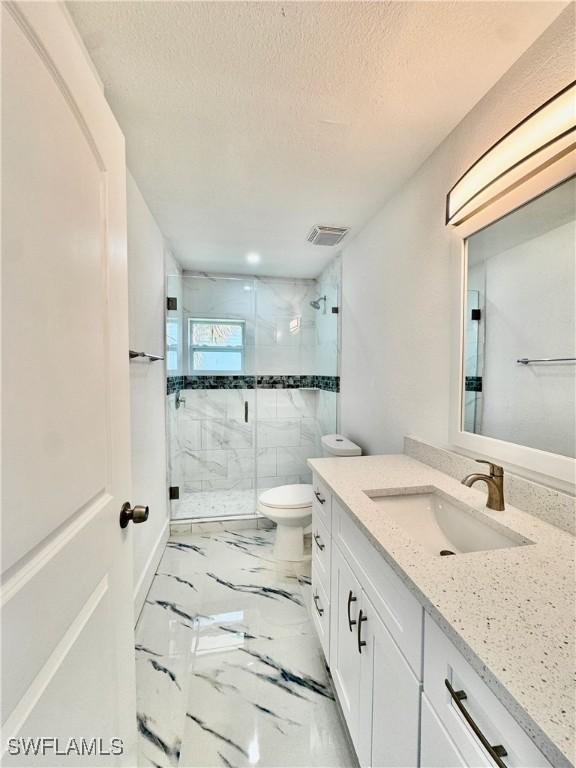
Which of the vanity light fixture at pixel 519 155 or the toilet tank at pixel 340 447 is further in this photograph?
the toilet tank at pixel 340 447

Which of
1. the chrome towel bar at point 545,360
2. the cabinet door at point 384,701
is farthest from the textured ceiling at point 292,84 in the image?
the cabinet door at point 384,701

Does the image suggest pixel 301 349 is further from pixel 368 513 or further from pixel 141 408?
pixel 368 513

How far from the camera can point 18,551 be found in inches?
18.3

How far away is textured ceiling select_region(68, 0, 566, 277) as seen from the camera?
0.87 meters

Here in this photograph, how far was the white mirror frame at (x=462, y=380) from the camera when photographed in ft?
2.85

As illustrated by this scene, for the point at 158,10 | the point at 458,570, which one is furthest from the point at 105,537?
the point at 158,10

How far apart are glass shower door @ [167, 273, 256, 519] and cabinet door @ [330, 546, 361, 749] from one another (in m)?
1.92

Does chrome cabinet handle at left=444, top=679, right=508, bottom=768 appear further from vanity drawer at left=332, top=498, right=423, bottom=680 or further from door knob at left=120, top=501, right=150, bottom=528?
door knob at left=120, top=501, right=150, bottom=528

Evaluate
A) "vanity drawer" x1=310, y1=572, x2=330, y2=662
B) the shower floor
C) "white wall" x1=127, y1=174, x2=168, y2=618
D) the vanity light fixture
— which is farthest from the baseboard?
the vanity light fixture

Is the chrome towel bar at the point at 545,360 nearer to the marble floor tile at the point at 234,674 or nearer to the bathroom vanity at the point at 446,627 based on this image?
the bathroom vanity at the point at 446,627

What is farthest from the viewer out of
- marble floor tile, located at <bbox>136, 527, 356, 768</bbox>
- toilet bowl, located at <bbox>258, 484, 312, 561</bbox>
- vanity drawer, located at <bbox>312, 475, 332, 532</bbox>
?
toilet bowl, located at <bbox>258, 484, 312, 561</bbox>

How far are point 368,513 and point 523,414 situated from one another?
0.60 m

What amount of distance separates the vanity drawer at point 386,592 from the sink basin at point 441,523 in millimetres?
130

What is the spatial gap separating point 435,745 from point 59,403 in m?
0.95
